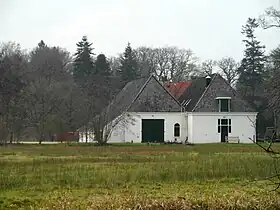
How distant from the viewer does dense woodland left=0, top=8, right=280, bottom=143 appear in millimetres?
53594

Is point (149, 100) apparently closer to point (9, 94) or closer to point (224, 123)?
point (224, 123)

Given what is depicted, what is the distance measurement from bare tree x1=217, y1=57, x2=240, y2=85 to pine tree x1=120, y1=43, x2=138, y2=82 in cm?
1278

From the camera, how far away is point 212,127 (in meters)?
62.3

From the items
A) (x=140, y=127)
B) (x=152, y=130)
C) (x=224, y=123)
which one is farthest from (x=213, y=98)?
(x=140, y=127)

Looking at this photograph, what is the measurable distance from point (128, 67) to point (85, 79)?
29.0ft

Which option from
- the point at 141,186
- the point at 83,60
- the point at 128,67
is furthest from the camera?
the point at 83,60

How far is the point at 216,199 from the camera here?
12.4 meters

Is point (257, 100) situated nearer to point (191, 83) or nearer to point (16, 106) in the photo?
point (191, 83)

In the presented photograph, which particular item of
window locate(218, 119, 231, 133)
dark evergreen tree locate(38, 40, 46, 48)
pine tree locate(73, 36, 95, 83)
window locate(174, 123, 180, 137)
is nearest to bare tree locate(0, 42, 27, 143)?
window locate(174, 123, 180, 137)

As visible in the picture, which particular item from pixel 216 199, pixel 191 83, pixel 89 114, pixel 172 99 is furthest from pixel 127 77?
pixel 216 199

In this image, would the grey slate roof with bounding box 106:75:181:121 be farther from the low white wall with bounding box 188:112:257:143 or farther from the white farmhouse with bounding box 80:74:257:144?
the low white wall with bounding box 188:112:257:143

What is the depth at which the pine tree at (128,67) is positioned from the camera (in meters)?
85.1

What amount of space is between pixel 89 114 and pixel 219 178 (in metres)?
36.4

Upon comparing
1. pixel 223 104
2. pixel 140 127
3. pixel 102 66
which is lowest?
pixel 140 127
